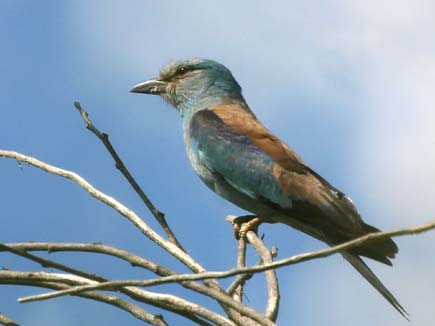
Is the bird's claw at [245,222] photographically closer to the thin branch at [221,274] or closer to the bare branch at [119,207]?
the bare branch at [119,207]

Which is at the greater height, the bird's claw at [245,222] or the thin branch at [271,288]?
the bird's claw at [245,222]

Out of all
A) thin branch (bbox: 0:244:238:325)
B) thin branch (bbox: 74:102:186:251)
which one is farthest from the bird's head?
thin branch (bbox: 0:244:238:325)

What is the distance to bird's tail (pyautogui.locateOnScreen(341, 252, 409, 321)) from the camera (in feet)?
13.5

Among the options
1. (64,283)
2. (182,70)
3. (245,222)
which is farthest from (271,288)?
(182,70)

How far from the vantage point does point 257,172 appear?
5.81 metres

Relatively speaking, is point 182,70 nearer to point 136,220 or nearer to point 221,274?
point 136,220

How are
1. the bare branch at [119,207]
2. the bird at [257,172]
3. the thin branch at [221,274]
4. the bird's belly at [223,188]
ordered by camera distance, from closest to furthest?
the thin branch at [221,274]
the bare branch at [119,207]
the bird at [257,172]
the bird's belly at [223,188]

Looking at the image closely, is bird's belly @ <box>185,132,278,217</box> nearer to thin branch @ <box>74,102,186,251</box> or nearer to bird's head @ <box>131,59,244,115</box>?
bird's head @ <box>131,59,244,115</box>

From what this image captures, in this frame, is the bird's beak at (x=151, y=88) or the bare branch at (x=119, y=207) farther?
the bird's beak at (x=151, y=88)

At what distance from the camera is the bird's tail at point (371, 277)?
410 cm

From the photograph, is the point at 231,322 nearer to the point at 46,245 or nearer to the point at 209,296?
the point at 209,296

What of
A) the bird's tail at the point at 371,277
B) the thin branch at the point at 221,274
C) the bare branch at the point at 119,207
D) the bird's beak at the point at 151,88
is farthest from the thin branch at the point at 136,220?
the bird's beak at the point at 151,88

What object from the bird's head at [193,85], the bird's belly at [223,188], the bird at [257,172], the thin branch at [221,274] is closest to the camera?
the thin branch at [221,274]

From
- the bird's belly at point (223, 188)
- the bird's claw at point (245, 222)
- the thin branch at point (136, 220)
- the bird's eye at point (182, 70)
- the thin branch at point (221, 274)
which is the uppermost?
the bird's eye at point (182, 70)
